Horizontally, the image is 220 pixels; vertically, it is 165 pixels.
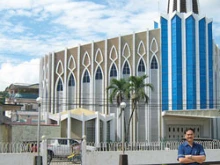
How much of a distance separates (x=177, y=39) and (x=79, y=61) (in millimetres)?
12573

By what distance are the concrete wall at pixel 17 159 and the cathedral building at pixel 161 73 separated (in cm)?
2602

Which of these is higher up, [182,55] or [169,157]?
[182,55]

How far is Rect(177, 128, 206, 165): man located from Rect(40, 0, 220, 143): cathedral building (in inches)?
1651

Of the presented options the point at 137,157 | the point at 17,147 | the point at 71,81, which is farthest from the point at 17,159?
the point at 71,81

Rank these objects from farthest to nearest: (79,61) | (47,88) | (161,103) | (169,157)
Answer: (47,88) < (79,61) < (161,103) < (169,157)

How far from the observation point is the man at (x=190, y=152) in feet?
24.7

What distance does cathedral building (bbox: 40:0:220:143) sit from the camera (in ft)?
170

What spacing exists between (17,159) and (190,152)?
17.4 metres

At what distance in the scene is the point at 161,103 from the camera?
52.1 metres

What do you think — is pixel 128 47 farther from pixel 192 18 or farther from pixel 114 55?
pixel 192 18

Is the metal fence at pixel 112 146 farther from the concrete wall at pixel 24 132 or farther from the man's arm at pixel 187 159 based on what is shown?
the man's arm at pixel 187 159

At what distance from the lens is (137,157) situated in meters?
27.4

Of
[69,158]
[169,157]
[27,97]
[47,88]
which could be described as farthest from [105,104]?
[27,97]

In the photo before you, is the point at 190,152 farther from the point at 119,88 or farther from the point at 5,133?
the point at 119,88
